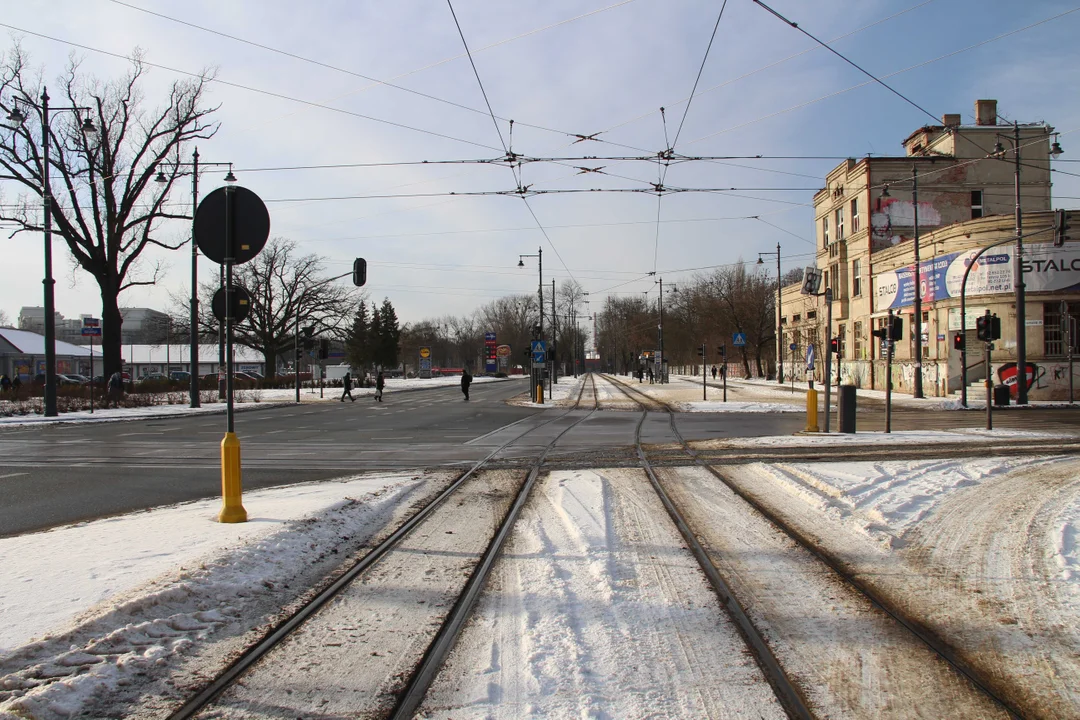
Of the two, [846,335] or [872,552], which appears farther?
[846,335]

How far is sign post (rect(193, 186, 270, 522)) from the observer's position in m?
7.14

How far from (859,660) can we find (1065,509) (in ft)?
17.6

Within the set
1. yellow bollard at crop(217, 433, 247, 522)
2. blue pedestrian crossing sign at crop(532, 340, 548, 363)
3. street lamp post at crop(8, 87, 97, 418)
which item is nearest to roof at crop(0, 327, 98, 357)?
street lamp post at crop(8, 87, 97, 418)

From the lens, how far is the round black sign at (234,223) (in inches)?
285

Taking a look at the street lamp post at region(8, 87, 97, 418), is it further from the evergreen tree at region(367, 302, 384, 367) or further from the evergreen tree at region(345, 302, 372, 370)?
the evergreen tree at region(367, 302, 384, 367)

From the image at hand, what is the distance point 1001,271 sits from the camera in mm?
30078

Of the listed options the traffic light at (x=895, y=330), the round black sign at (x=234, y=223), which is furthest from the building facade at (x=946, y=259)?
the round black sign at (x=234, y=223)

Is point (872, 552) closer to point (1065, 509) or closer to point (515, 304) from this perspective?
point (1065, 509)

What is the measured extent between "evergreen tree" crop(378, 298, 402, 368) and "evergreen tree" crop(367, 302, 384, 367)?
256 millimetres

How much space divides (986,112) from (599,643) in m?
49.5

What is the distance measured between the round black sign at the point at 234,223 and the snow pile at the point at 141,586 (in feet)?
8.74

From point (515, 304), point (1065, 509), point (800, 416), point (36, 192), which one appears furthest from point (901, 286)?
point (515, 304)

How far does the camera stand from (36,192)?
31.0 metres

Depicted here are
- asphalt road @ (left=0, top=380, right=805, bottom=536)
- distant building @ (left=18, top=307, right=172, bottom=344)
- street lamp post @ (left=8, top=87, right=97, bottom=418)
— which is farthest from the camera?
distant building @ (left=18, top=307, right=172, bottom=344)
